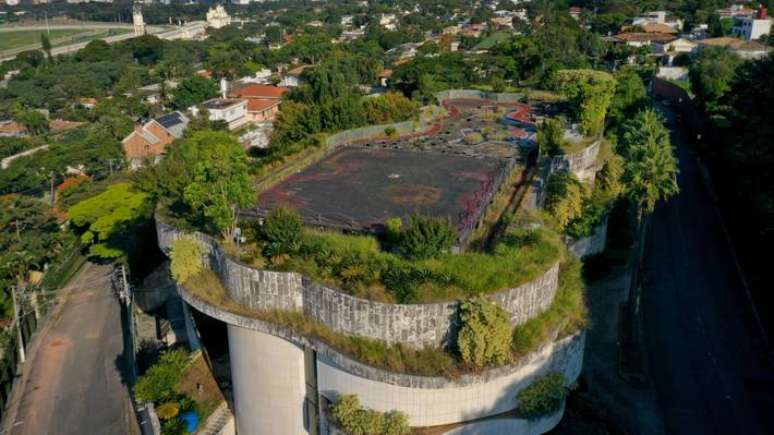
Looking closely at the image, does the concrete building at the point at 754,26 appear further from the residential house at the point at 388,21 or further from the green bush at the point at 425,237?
the green bush at the point at 425,237

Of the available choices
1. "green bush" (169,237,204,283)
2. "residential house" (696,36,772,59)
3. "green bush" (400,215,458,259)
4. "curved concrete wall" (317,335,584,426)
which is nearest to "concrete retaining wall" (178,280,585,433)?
"curved concrete wall" (317,335,584,426)

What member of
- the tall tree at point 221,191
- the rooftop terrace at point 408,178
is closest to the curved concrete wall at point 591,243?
the rooftop terrace at point 408,178

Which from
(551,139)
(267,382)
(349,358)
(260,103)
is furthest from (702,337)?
(260,103)

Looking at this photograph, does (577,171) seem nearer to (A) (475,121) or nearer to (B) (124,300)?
(A) (475,121)

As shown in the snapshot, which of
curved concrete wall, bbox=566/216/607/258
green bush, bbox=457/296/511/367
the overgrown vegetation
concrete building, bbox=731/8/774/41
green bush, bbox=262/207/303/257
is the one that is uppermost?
concrete building, bbox=731/8/774/41

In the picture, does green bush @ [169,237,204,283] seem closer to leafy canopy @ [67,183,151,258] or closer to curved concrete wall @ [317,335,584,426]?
curved concrete wall @ [317,335,584,426]

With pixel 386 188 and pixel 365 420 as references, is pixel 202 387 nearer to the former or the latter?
pixel 365 420
